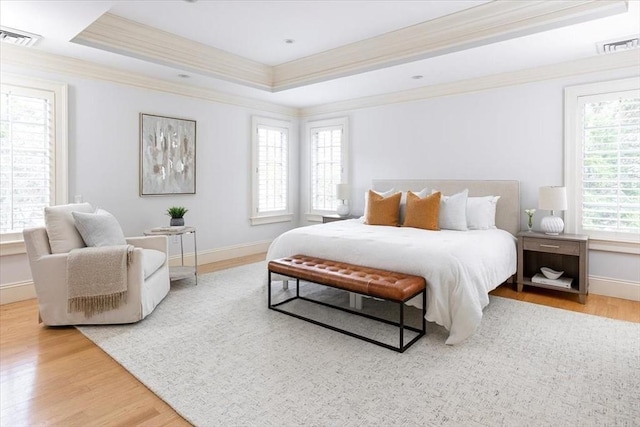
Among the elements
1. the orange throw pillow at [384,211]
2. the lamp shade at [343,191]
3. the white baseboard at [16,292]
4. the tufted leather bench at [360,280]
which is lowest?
the white baseboard at [16,292]

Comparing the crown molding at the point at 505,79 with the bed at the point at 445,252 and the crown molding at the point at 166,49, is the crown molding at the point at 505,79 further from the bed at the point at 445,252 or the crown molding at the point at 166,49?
the crown molding at the point at 166,49

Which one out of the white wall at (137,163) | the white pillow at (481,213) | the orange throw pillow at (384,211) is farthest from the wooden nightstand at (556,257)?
the white wall at (137,163)

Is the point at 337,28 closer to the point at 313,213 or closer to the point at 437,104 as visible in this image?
the point at 437,104

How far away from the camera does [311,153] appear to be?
22.2ft

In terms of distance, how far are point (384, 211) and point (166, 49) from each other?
10.2 feet

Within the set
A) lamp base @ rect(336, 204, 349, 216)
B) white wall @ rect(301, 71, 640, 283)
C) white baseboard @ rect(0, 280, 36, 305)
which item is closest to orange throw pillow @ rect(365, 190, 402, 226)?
white wall @ rect(301, 71, 640, 283)

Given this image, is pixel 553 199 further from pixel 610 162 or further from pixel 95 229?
pixel 95 229

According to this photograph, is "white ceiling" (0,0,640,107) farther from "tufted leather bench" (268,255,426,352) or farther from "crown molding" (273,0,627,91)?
"tufted leather bench" (268,255,426,352)

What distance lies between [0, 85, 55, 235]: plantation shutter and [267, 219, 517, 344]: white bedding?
2487 millimetres

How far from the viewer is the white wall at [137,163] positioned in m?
4.19

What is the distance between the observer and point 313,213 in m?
6.81

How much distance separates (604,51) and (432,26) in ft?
5.71

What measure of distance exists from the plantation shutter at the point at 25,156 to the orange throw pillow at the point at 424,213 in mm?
3926

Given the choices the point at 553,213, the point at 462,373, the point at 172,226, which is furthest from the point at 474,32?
the point at 172,226
